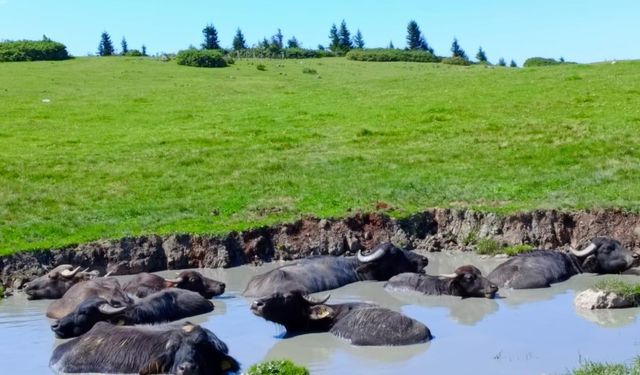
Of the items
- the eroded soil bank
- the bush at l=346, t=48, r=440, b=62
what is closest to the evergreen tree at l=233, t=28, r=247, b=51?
the bush at l=346, t=48, r=440, b=62

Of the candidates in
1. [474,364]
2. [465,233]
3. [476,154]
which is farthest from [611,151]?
[474,364]

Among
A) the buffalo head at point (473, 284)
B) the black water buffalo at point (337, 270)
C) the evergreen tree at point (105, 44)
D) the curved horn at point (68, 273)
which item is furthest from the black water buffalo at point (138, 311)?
the evergreen tree at point (105, 44)

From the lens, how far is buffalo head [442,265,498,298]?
15328 millimetres

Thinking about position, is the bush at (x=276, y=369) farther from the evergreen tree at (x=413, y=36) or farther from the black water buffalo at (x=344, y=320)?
the evergreen tree at (x=413, y=36)

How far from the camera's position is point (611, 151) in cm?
2573

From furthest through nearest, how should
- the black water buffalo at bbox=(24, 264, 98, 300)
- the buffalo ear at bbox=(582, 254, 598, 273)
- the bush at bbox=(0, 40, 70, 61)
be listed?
the bush at bbox=(0, 40, 70, 61), the buffalo ear at bbox=(582, 254, 598, 273), the black water buffalo at bbox=(24, 264, 98, 300)

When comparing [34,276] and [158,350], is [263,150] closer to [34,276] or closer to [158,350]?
[34,276]

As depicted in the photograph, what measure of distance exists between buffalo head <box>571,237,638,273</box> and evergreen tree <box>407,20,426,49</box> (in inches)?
3983

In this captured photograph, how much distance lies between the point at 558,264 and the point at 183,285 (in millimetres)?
6104

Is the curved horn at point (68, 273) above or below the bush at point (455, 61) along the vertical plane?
below

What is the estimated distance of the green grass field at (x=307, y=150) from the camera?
69.4 feet

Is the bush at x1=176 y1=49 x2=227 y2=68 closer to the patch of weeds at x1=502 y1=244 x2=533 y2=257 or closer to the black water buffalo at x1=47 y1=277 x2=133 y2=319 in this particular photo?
the patch of weeds at x1=502 y1=244 x2=533 y2=257

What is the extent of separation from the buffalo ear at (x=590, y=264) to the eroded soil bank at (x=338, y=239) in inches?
37.4

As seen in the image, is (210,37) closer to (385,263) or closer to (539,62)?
(539,62)
